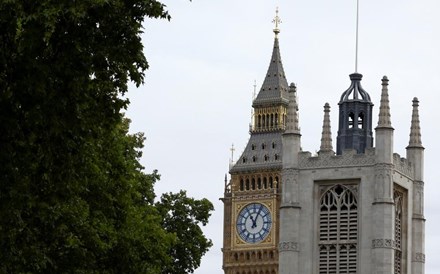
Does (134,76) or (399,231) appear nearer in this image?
(134,76)

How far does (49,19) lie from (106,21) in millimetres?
1667

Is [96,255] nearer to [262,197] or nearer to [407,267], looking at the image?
[407,267]

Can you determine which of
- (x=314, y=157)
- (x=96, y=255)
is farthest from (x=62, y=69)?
(x=314, y=157)

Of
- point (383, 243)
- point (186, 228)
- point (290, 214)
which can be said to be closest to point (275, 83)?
point (290, 214)

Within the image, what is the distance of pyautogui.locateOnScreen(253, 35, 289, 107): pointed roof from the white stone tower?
143 ft

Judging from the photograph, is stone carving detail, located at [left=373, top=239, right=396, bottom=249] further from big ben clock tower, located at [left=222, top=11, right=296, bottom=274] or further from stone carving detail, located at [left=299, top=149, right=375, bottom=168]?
big ben clock tower, located at [left=222, top=11, right=296, bottom=274]

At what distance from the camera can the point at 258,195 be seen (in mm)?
144250

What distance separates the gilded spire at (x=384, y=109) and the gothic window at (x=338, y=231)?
4.21 m

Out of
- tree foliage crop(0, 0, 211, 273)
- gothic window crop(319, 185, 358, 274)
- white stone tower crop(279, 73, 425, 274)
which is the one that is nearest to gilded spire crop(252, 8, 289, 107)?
white stone tower crop(279, 73, 425, 274)

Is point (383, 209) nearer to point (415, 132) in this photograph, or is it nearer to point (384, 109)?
point (384, 109)

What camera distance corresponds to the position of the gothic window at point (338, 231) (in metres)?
100

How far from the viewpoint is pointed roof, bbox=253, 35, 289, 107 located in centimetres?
14788

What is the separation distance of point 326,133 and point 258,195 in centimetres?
4085

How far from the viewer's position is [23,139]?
105ft
